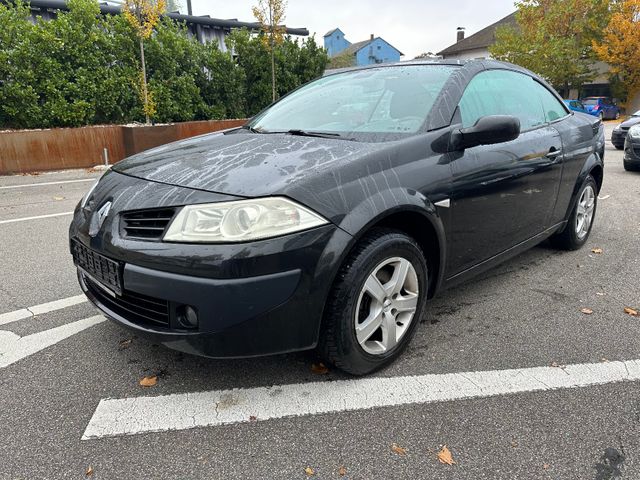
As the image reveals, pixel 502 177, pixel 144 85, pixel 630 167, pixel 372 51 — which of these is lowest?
pixel 630 167

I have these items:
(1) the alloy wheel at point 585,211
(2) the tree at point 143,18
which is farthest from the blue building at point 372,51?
(1) the alloy wheel at point 585,211

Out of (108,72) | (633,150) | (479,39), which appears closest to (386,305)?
(633,150)

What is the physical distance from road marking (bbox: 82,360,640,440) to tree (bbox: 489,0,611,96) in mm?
30713

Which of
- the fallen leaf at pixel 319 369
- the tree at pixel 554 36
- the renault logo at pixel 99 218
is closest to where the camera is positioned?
the renault logo at pixel 99 218

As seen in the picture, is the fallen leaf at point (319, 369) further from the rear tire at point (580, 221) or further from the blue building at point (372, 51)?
the blue building at point (372, 51)

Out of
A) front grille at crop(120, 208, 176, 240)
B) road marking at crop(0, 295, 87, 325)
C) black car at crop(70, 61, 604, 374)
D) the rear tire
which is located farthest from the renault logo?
the rear tire

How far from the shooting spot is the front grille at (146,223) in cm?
206

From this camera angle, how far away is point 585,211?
445 centimetres

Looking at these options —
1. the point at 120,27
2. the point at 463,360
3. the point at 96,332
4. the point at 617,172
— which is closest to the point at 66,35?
the point at 120,27

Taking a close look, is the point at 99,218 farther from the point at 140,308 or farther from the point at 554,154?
the point at 554,154

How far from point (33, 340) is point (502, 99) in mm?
3386

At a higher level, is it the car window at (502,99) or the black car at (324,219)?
the car window at (502,99)

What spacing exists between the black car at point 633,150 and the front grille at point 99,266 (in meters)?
9.65

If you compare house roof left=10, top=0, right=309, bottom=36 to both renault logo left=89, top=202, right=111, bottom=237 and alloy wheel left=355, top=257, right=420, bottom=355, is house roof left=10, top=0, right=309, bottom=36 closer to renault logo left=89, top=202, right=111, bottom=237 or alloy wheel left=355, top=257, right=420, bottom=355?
renault logo left=89, top=202, right=111, bottom=237
